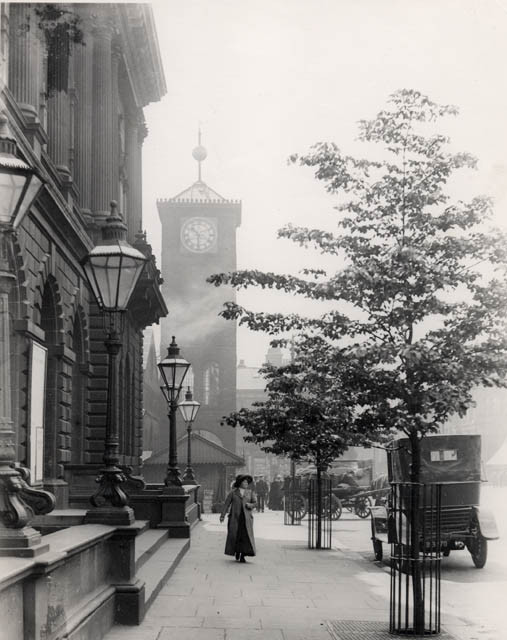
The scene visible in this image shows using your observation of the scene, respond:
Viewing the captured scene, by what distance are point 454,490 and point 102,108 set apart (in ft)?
56.1

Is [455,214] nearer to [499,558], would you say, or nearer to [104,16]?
[499,558]

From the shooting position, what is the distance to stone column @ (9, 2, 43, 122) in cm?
1919

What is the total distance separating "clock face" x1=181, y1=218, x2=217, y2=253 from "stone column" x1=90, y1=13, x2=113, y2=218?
2046 inches

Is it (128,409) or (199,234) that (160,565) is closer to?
(128,409)

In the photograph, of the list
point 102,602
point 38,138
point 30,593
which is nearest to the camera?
point 30,593

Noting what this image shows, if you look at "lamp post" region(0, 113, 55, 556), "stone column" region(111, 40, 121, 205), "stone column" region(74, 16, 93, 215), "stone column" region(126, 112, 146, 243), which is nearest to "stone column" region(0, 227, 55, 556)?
"lamp post" region(0, 113, 55, 556)

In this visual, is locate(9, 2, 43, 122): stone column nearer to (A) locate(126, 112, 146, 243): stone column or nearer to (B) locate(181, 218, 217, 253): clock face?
(A) locate(126, 112, 146, 243): stone column

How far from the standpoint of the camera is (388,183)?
37.6ft

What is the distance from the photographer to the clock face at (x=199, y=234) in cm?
8269

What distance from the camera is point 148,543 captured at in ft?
55.1

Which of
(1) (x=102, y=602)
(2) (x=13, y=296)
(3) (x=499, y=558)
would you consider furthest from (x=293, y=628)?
(3) (x=499, y=558)

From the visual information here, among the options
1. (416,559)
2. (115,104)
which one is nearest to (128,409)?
(115,104)

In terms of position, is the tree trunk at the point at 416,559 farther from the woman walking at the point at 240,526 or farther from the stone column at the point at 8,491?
the woman walking at the point at 240,526

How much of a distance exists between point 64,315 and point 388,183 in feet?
41.1
